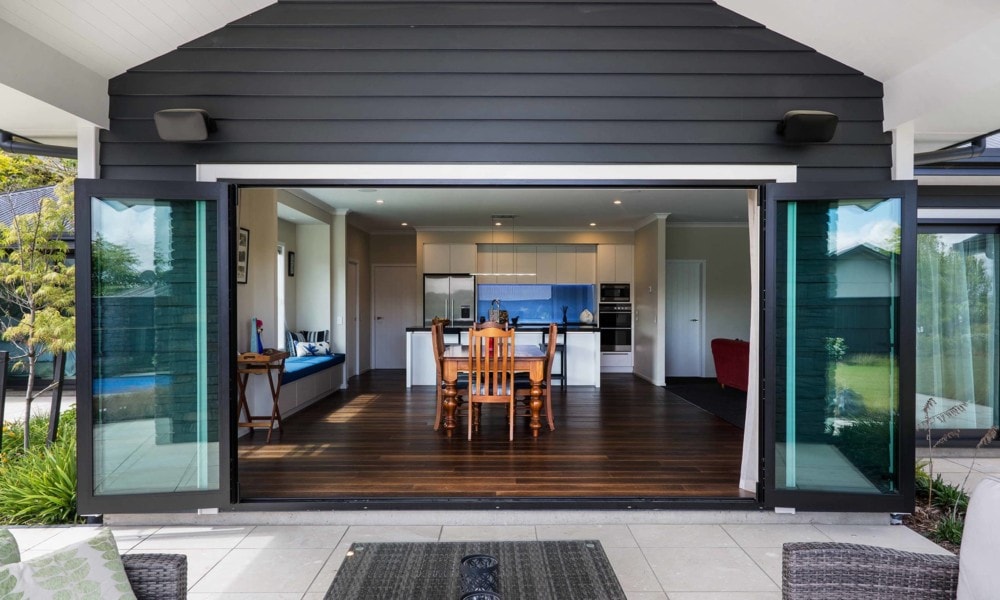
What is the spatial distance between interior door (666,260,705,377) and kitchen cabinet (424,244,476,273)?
322cm

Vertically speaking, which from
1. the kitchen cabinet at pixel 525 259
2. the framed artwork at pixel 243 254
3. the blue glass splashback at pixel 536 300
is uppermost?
the kitchen cabinet at pixel 525 259

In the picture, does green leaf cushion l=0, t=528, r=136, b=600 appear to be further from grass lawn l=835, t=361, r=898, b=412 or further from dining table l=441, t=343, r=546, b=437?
dining table l=441, t=343, r=546, b=437

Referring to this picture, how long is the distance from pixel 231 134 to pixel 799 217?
342 cm

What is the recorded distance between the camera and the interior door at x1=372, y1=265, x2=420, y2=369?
10.2 meters

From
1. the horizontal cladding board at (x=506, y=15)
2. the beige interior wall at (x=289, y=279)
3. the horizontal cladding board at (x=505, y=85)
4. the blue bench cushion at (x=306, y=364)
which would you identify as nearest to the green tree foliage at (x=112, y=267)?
the horizontal cladding board at (x=505, y=85)

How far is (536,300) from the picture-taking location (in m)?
10.1

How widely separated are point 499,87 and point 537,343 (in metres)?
4.76

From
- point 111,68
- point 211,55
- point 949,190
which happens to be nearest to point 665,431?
point 949,190

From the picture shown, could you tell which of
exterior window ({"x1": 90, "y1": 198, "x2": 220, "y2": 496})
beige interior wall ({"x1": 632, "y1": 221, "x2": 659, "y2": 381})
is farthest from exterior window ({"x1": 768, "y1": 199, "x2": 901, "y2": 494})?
beige interior wall ({"x1": 632, "y1": 221, "x2": 659, "y2": 381})

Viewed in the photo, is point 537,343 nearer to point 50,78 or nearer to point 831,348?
point 831,348

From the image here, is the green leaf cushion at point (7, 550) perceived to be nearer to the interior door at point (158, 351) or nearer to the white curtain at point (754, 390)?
the interior door at point (158, 351)

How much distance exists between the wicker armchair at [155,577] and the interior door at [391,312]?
853 centimetres

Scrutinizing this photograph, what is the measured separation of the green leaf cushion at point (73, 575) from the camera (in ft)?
4.49

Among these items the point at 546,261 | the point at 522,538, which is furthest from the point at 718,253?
the point at 522,538
